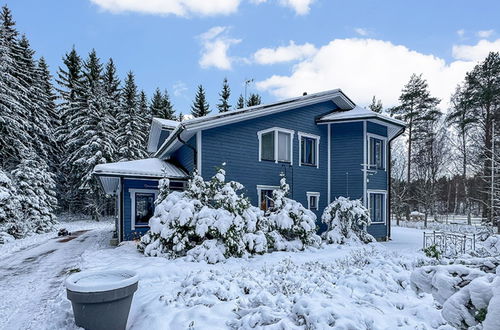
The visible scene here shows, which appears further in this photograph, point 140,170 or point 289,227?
point 140,170

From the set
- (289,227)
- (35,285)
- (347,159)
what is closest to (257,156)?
(289,227)

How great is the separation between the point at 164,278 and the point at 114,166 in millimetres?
7484

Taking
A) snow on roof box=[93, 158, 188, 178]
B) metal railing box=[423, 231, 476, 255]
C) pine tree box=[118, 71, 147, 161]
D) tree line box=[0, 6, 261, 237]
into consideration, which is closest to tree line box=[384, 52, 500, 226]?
metal railing box=[423, 231, 476, 255]

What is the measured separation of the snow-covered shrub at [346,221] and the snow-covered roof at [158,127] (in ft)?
34.7

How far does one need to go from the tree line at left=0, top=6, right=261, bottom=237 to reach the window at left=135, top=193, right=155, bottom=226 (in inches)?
416

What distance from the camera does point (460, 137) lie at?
95.6 ft

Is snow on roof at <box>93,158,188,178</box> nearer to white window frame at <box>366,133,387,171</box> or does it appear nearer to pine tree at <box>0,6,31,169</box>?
white window frame at <box>366,133,387,171</box>

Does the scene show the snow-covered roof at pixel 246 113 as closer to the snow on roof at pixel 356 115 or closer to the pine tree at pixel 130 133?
the snow on roof at pixel 356 115

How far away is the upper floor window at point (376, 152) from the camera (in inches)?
595

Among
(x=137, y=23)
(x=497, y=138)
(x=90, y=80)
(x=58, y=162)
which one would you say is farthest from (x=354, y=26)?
(x=58, y=162)

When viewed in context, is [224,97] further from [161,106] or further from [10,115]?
[10,115]

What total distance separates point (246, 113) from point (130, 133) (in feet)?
69.9

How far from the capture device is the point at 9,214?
16.0 m

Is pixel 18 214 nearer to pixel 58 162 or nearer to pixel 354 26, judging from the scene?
pixel 58 162
